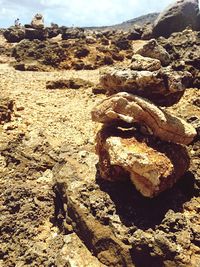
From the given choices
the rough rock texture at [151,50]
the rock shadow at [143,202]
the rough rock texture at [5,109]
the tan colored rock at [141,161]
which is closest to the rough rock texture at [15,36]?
the rough rock texture at [5,109]

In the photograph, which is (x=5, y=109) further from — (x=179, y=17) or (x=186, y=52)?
(x=179, y=17)

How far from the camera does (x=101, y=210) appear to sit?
22.7 ft

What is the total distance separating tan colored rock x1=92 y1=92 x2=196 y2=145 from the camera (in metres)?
6.99

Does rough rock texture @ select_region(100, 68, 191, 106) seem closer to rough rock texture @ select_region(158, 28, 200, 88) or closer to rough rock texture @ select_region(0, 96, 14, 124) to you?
rough rock texture @ select_region(0, 96, 14, 124)

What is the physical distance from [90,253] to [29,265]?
1.18 meters

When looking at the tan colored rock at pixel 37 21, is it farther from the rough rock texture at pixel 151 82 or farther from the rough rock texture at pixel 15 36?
the rough rock texture at pixel 151 82

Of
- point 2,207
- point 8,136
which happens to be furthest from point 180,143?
point 8,136

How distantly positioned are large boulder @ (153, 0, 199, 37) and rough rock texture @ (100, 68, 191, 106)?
21360 mm

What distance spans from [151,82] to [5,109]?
7.21 meters

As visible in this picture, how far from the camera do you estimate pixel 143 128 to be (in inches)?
284

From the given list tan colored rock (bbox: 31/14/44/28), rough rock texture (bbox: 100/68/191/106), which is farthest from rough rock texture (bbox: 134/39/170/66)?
tan colored rock (bbox: 31/14/44/28)

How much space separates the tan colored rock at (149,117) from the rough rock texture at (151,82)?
27cm

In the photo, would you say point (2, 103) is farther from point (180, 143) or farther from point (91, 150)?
point (180, 143)

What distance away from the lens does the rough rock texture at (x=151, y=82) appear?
23.2 feet
